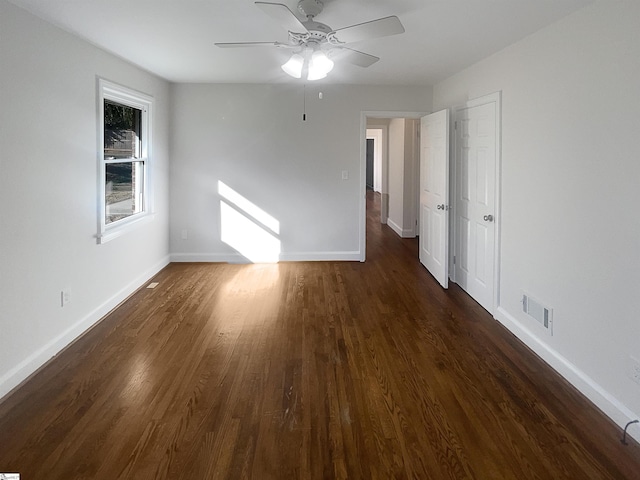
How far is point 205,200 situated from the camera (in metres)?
5.89

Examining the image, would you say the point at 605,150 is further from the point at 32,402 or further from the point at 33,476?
the point at 32,402

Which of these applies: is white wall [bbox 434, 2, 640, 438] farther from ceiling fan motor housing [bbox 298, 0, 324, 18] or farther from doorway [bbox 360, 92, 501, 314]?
ceiling fan motor housing [bbox 298, 0, 324, 18]

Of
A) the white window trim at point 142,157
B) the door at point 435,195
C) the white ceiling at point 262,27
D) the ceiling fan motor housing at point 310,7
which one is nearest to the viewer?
the ceiling fan motor housing at point 310,7

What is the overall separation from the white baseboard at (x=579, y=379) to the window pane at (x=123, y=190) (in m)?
3.79

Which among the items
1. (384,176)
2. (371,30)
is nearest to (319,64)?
(371,30)

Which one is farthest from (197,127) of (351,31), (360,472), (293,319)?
(360,472)

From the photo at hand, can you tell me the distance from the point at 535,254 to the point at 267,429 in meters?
2.34

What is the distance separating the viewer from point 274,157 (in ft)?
19.2

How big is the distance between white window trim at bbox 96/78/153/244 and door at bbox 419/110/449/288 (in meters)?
3.31

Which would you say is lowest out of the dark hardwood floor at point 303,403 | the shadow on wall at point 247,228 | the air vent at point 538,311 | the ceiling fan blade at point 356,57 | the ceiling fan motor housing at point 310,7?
the dark hardwood floor at point 303,403

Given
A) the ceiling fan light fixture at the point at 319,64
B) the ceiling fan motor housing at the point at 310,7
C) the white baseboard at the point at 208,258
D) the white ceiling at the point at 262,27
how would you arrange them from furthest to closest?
the white baseboard at the point at 208,258 < the ceiling fan light fixture at the point at 319,64 < the white ceiling at the point at 262,27 < the ceiling fan motor housing at the point at 310,7

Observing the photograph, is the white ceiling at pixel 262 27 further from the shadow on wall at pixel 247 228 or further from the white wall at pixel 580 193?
the shadow on wall at pixel 247 228

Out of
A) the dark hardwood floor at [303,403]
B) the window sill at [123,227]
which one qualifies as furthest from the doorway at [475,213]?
the window sill at [123,227]

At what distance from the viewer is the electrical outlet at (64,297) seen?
128 inches
